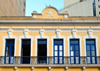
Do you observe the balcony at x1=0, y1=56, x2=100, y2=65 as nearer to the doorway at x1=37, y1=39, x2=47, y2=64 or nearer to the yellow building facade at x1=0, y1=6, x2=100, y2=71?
the yellow building facade at x1=0, y1=6, x2=100, y2=71

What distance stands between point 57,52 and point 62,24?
263 cm

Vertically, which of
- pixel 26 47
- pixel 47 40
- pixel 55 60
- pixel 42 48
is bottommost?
pixel 55 60

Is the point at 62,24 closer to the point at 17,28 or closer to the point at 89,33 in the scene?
the point at 89,33

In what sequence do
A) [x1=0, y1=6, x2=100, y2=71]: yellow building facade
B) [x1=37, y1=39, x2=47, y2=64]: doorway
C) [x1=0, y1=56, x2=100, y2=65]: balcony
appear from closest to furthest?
[x1=0, y1=56, x2=100, y2=65]: balcony < [x1=0, y1=6, x2=100, y2=71]: yellow building facade < [x1=37, y1=39, x2=47, y2=64]: doorway

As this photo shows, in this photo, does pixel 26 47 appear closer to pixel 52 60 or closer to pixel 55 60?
pixel 52 60

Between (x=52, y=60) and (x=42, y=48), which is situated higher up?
(x=42, y=48)

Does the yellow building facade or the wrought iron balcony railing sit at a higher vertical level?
the yellow building facade

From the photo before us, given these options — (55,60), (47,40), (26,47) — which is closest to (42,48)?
(47,40)

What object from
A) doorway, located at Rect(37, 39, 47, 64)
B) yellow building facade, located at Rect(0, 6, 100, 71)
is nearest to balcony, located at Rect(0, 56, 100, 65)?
yellow building facade, located at Rect(0, 6, 100, 71)

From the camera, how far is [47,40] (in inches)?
780

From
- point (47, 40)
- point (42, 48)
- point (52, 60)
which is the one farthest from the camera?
point (42, 48)

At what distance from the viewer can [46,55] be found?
64.8 ft

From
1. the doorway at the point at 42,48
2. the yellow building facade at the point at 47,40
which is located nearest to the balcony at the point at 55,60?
the yellow building facade at the point at 47,40

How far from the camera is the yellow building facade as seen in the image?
19438mm
